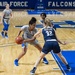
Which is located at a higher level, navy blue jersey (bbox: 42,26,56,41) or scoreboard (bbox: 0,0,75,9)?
navy blue jersey (bbox: 42,26,56,41)

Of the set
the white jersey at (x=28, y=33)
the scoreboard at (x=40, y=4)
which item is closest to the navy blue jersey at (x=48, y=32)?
the white jersey at (x=28, y=33)

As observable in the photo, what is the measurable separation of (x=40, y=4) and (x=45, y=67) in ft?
72.7

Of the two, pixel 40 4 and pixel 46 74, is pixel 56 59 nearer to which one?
pixel 46 74

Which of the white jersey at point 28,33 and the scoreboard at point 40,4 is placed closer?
the white jersey at point 28,33

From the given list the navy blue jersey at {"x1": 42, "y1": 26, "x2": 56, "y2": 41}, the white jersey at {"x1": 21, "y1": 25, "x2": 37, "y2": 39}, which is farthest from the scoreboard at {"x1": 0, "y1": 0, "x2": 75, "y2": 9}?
the navy blue jersey at {"x1": 42, "y1": 26, "x2": 56, "y2": 41}

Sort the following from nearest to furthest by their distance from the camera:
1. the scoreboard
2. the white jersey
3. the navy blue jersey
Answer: the navy blue jersey < the white jersey < the scoreboard

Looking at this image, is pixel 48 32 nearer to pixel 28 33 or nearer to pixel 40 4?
pixel 28 33

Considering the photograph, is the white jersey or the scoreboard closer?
the white jersey

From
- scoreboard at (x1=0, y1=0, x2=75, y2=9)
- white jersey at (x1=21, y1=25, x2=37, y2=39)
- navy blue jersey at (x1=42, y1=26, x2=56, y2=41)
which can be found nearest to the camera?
navy blue jersey at (x1=42, y1=26, x2=56, y2=41)

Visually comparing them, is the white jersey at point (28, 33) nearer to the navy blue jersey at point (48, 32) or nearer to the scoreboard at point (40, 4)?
the navy blue jersey at point (48, 32)

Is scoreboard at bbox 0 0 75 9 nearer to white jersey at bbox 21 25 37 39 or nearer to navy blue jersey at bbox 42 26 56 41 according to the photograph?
white jersey at bbox 21 25 37 39

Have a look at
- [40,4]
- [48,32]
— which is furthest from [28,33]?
[40,4]

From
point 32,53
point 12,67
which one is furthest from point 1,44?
point 12,67

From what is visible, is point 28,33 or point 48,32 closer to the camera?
point 48,32
